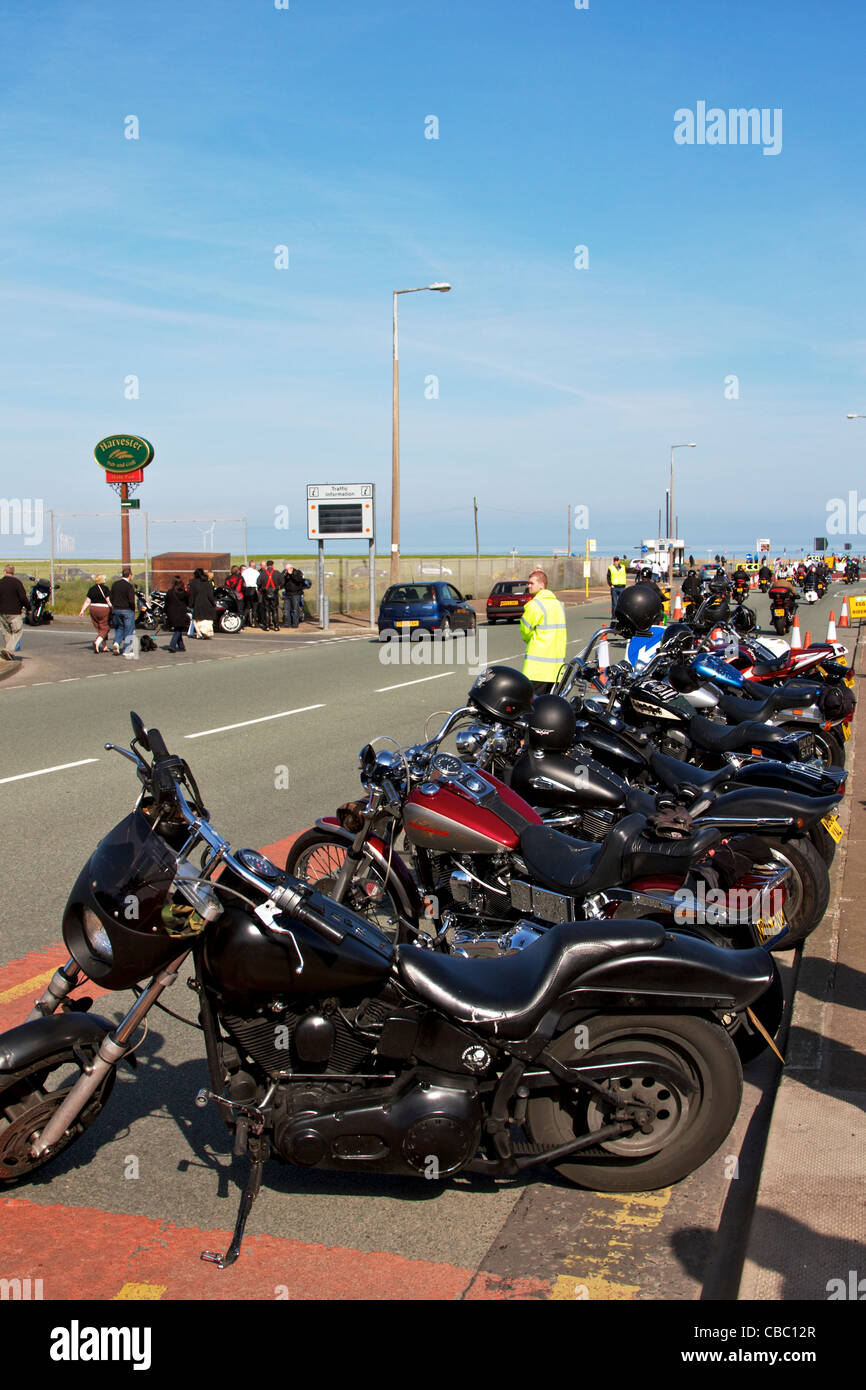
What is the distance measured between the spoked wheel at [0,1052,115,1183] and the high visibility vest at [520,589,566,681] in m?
7.59

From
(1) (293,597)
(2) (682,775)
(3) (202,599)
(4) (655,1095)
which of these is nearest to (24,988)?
(4) (655,1095)

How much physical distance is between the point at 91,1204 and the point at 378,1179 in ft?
2.95

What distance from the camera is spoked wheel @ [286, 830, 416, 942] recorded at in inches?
201

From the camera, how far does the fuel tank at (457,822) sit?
5.01m

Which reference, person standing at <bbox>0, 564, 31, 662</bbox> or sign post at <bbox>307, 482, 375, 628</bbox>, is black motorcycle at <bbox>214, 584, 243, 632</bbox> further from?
person standing at <bbox>0, 564, 31, 662</bbox>

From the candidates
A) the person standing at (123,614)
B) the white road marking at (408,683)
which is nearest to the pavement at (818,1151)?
the white road marking at (408,683)

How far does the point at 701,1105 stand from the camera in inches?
141

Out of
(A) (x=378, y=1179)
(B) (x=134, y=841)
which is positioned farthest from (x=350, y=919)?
(A) (x=378, y=1179)

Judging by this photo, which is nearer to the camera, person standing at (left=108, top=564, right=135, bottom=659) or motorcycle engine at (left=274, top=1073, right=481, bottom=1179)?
motorcycle engine at (left=274, top=1073, right=481, bottom=1179)

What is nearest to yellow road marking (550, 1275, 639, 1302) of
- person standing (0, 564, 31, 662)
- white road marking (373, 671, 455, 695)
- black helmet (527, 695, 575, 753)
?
black helmet (527, 695, 575, 753)

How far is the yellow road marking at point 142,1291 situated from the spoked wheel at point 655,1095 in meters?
1.15

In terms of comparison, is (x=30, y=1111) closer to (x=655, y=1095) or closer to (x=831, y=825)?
(x=655, y=1095)

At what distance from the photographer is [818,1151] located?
3.76 metres

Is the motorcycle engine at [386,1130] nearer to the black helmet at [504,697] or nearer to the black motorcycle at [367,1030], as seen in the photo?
the black motorcycle at [367,1030]
